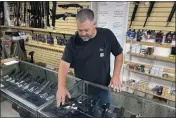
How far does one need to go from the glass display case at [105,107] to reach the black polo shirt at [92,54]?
218 mm

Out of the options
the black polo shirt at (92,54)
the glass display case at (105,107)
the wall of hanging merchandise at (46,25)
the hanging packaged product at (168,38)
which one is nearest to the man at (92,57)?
the black polo shirt at (92,54)

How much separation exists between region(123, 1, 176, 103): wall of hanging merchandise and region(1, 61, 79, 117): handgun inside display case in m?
1.71

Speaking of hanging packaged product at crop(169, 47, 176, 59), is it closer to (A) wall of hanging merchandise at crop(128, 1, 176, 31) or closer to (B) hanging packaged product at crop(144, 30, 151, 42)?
(A) wall of hanging merchandise at crop(128, 1, 176, 31)

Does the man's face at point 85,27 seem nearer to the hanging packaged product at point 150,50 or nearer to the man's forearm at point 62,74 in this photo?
the man's forearm at point 62,74

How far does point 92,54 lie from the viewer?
1.64m

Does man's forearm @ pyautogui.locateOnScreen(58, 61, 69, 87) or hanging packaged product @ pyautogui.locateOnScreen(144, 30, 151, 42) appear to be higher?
hanging packaged product @ pyautogui.locateOnScreen(144, 30, 151, 42)

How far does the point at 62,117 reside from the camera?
1.28 metres

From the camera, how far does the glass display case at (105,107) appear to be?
1.24 m

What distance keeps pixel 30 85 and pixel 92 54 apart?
0.82m

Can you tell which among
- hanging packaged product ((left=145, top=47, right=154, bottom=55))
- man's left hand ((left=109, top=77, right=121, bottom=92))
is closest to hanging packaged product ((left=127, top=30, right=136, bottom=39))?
hanging packaged product ((left=145, top=47, right=154, bottom=55))

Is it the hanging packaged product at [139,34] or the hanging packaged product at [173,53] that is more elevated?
the hanging packaged product at [139,34]

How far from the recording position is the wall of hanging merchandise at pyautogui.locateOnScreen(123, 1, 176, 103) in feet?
8.70

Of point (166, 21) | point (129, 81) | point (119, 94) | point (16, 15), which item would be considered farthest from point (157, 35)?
point (16, 15)

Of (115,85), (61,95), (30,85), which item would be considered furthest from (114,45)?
(30,85)
